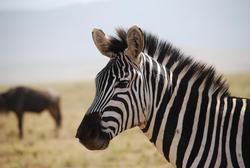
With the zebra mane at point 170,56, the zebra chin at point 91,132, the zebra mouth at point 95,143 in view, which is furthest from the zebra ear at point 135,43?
the zebra mouth at point 95,143

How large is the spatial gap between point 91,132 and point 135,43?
2.47 feet

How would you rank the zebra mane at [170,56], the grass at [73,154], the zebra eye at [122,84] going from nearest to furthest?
1. the zebra eye at [122,84]
2. the zebra mane at [170,56]
3. the grass at [73,154]

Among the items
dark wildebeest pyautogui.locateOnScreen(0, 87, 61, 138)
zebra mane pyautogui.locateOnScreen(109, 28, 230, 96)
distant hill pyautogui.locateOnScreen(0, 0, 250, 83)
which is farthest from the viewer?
distant hill pyautogui.locateOnScreen(0, 0, 250, 83)

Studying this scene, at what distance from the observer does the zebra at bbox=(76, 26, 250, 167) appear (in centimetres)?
334

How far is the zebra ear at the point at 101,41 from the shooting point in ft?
12.0

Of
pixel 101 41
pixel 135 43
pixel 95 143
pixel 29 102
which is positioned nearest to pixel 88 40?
pixel 29 102

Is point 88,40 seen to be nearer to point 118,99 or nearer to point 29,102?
point 29,102

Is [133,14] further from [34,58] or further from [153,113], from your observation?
[153,113]

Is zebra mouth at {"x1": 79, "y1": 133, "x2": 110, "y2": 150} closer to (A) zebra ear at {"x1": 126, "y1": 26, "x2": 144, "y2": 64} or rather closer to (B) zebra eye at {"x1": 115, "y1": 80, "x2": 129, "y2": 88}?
(B) zebra eye at {"x1": 115, "y1": 80, "x2": 129, "y2": 88}

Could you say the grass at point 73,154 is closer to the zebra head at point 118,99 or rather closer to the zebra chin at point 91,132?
the zebra head at point 118,99

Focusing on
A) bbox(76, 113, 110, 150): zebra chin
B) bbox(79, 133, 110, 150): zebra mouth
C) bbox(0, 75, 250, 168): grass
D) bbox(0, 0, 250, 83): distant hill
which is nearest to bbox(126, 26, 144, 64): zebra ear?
bbox(76, 113, 110, 150): zebra chin

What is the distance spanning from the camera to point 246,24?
172 meters

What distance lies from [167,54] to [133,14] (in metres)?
172

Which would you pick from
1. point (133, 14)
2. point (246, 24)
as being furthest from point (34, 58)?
point (246, 24)
